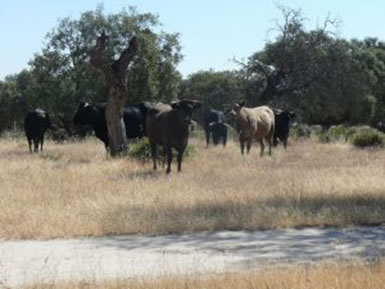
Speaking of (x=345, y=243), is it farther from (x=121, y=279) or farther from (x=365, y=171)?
(x=365, y=171)

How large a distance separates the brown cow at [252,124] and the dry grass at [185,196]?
172 inches

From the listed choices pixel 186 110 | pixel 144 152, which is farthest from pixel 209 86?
pixel 186 110

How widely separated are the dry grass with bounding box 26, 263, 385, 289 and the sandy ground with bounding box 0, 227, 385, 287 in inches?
19.6

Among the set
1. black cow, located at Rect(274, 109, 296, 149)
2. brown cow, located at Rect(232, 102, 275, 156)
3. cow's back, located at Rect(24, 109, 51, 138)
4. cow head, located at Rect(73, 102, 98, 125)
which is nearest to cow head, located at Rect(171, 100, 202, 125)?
brown cow, located at Rect(232, 102, 275, 156)

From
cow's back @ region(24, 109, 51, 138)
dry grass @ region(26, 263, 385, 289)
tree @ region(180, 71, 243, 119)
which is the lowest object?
dry grass @ region(26, 263, 385, 289)

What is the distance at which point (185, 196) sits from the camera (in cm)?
1303

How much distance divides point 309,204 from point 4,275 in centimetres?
597

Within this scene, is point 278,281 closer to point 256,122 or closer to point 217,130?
point 256,122

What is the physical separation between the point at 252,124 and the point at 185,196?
41.7ft

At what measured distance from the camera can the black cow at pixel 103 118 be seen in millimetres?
26750

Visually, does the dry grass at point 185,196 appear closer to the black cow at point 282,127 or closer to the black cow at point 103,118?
the black cow at point 103,118

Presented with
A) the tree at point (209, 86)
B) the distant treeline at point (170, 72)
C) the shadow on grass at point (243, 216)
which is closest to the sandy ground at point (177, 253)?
the shadow on grass at point (243, 216)

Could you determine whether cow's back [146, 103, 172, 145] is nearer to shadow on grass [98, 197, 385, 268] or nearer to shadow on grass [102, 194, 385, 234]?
shadow on grass [102, 194, 385, 234]

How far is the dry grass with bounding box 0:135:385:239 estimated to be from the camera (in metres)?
10.6
